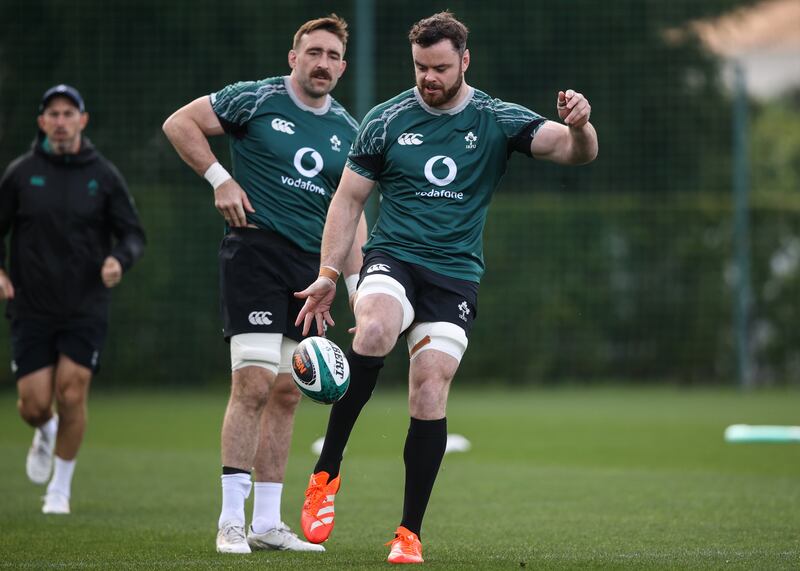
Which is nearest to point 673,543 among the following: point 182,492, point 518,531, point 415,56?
point 518,531

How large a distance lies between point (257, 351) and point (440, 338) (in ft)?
3.36

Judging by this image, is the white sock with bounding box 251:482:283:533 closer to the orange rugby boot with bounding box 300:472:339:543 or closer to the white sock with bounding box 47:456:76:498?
the orange rugby boot with bounding box 300:472:339:543

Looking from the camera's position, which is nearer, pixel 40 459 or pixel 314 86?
pixel 314 86

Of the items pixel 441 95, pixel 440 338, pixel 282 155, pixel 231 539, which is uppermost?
pixel 441 95

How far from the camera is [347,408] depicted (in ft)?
19.8

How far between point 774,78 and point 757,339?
21131mm

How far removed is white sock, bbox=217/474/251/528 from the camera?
21.0ft

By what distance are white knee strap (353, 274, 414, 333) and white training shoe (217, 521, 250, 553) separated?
3.93 feet

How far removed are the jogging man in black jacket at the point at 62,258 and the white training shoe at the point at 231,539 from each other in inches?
92.9

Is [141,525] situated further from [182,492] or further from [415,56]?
[415,56]

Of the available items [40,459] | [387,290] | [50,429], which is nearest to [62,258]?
[50,429]

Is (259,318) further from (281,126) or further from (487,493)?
(487,493)

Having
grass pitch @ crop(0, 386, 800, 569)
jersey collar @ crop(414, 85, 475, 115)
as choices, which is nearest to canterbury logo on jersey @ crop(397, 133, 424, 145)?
jersey collar @ crop(414, 85, 475, 115)

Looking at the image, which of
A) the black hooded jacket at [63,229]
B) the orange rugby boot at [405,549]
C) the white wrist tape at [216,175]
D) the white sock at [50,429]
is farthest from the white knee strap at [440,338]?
the white sock at [50,429]
